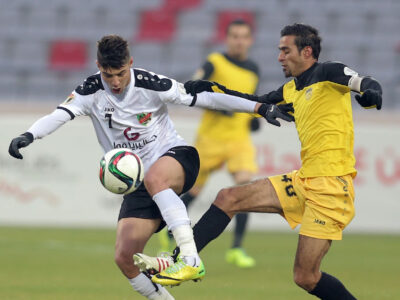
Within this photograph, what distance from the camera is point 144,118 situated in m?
6.25

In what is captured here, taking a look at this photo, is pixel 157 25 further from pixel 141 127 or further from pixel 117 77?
pixel 117 77

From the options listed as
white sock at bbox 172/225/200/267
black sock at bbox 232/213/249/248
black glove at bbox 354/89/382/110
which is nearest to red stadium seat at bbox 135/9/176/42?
black sock at bbox 232/213/249/248

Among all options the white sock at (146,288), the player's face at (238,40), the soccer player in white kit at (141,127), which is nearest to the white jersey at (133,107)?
the soccer player in white kit at (141,127)

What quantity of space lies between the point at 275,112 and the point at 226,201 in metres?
0.71

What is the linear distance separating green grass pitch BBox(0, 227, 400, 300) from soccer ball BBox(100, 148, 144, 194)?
5.39 feet

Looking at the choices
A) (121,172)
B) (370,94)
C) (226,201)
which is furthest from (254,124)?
(370,94)

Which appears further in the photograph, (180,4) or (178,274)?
(180,4)

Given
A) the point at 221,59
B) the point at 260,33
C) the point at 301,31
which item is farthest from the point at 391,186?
the point at 301,31

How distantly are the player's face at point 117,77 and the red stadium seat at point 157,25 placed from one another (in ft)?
38.7

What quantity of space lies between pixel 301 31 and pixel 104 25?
12468 mm

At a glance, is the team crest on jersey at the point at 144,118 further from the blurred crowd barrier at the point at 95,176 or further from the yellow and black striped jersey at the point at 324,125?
the blurred crowd barrier at the point at 95,176

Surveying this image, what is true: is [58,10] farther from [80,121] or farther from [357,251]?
[357,251]

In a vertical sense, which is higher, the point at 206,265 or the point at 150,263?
the point at 150,263

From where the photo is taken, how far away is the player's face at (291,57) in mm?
6043
